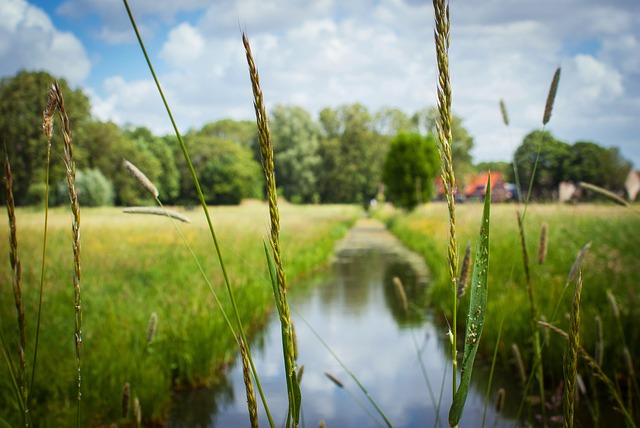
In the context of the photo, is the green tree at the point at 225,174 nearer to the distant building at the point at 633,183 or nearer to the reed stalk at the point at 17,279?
the distant building at the point at 633,183

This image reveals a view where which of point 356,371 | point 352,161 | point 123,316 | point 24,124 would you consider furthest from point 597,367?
point 352,161

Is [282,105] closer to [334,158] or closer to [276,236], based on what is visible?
[334,158]

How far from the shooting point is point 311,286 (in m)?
9.25

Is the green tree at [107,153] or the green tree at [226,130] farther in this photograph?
the green tree at [226,130]

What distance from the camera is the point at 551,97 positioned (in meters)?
1.19

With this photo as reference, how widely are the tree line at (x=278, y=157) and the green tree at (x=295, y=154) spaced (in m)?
0.08

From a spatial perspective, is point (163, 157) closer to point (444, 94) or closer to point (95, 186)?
point (95, 186)

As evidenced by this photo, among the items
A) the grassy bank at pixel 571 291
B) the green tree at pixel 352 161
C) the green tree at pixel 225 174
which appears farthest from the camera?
the green tree at pixel 352 161

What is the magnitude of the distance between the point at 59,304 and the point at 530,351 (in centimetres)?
455

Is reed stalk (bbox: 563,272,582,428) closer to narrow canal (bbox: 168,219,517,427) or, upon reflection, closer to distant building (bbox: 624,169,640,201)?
narrow canal (bbox: 168,219,517,427)

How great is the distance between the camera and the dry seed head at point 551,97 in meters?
1.16

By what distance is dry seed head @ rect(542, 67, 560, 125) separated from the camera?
1.16 m

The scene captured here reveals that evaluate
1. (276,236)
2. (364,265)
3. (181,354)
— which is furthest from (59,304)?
(364,265)

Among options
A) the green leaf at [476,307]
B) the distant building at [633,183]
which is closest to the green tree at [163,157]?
the distant building at [633,183]
